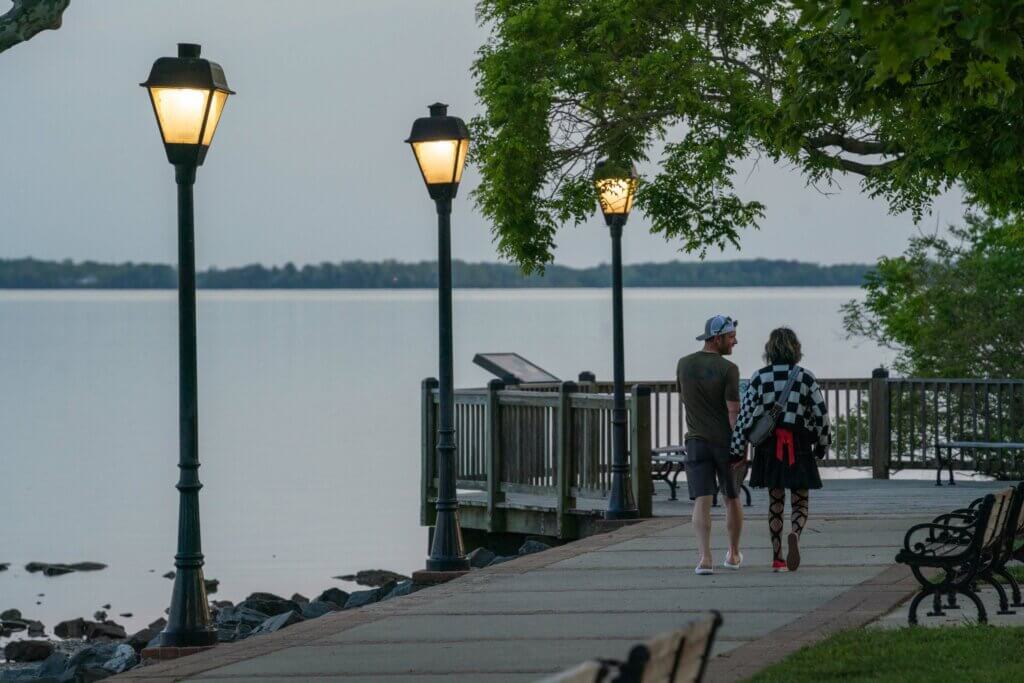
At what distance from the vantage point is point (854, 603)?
452 inches

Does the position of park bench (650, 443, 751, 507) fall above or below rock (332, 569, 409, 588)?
above

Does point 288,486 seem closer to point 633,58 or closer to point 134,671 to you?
point 633,58

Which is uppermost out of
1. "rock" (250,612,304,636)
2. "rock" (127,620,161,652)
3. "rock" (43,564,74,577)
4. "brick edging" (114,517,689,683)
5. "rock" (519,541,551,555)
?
"brick edging" (114,517,689,683)

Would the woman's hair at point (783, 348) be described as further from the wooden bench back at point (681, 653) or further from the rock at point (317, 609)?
the wooden bench back at point (681, 653)

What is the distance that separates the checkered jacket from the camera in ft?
41.9

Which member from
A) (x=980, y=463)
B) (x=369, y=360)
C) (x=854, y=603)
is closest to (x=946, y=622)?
(x=854, y=603)

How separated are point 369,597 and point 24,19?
841cm

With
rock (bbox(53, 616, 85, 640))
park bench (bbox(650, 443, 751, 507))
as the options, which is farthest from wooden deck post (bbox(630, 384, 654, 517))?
rock (bbox(53, 616, 85, 640))

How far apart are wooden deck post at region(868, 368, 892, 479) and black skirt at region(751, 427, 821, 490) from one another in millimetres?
9445

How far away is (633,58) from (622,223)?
449cm

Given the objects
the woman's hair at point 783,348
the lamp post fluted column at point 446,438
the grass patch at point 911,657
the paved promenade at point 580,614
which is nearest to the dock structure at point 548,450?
the paved promenade at point 580,614

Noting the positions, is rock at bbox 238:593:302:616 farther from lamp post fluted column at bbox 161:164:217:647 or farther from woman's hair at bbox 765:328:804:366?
woman's hair at bbox 765:328:804:366

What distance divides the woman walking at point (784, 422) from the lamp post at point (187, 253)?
4.18m

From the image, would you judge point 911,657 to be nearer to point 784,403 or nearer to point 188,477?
point 784,403
